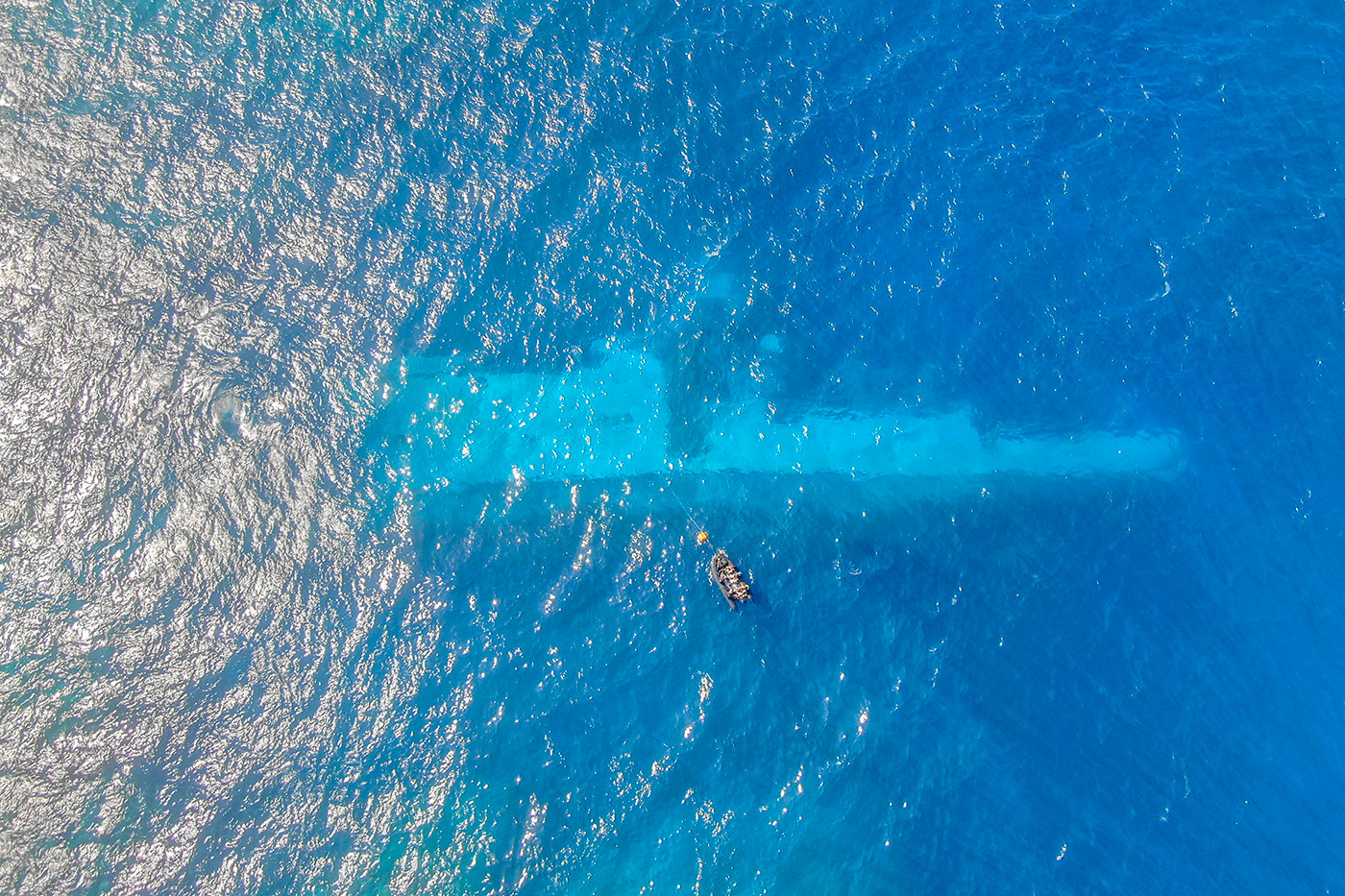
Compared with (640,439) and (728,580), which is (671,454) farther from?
(728,580)

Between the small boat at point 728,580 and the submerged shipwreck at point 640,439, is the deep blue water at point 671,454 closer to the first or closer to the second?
the submerged shipwreck at point 640,439

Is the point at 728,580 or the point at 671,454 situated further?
the point at 671,454

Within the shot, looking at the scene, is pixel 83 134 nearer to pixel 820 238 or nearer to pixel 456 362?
pixel 456 362

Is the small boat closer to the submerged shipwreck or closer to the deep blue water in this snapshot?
the deep blue water

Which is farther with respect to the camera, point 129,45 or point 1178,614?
point 129,45

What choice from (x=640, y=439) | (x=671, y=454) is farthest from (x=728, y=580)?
(x=640, y=439)

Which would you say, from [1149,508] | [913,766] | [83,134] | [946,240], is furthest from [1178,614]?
[83,134]

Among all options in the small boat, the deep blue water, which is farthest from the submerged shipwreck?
the small boat
